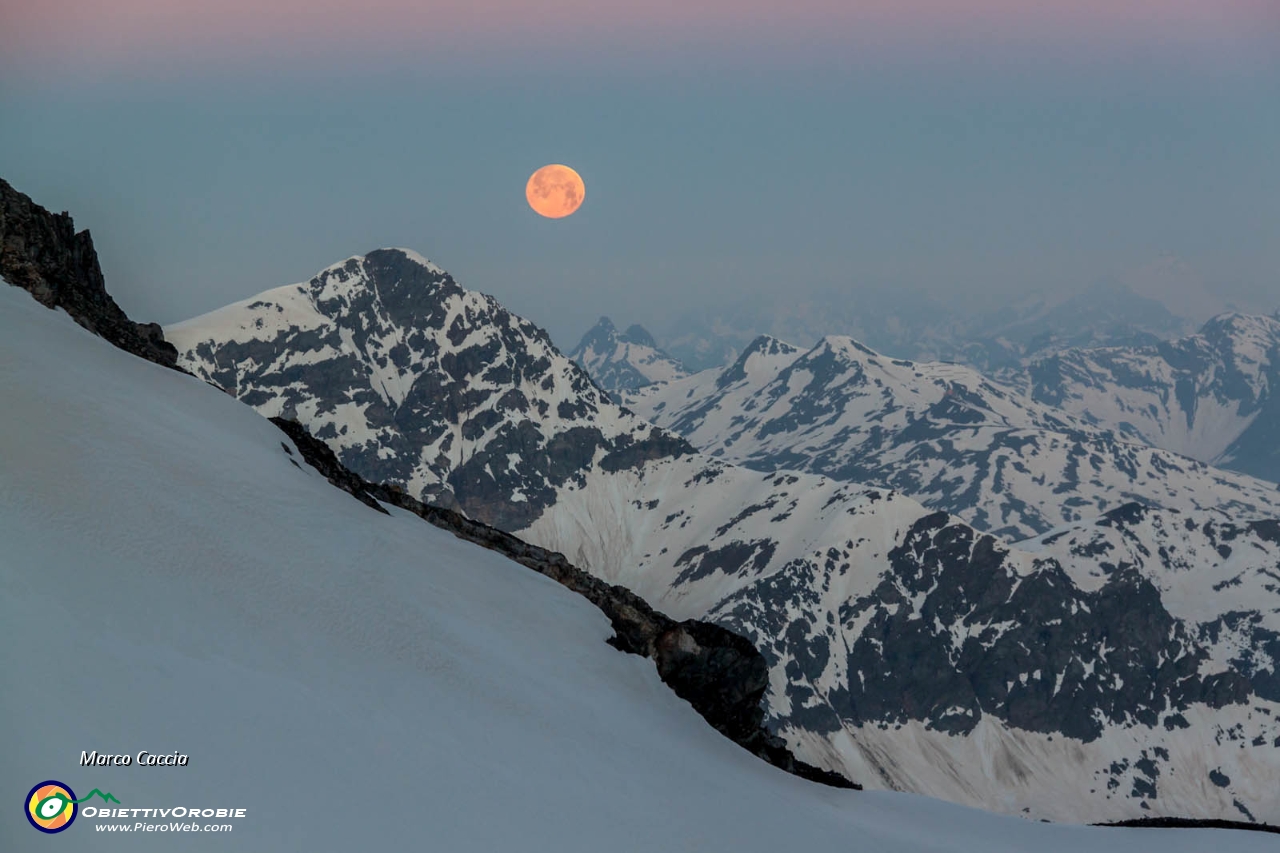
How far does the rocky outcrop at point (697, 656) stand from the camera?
49031 mm

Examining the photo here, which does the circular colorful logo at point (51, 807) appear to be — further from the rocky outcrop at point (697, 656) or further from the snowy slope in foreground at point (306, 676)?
the rocky outcrop at point (697, 656)

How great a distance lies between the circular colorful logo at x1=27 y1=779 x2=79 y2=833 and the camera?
1894 centimetres

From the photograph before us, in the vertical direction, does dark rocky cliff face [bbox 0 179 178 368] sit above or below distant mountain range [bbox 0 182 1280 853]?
above

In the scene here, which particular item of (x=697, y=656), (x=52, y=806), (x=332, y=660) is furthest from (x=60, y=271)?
(x=52, y=806)

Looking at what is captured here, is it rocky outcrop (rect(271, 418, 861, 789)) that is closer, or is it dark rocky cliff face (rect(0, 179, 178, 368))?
rocky outcrop (rect(271, 418, 861, 789))

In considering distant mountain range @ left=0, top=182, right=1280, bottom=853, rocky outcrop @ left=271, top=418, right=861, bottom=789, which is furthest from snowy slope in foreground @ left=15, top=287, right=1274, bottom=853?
rocky outcrop @ left=271, top=418, right=861, bottom=789

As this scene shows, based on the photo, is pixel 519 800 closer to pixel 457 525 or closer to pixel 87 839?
pixel 87 839

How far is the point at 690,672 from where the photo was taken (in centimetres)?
4922

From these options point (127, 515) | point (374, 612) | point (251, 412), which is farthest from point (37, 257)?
point (374, 612)

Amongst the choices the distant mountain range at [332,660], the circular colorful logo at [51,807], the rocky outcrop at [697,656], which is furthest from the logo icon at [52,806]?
the rocky outcrop at [697,656]

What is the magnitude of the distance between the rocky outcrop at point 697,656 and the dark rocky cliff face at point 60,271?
1329 centimetres

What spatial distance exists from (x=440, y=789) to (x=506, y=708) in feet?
26.2

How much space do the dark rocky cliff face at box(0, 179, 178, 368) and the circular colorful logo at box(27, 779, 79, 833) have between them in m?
45.1

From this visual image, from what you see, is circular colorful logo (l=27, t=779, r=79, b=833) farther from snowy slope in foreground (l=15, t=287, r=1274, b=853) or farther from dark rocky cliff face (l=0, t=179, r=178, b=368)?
dark rocky cliff face (l=0, t=179, r=178, b=368)
